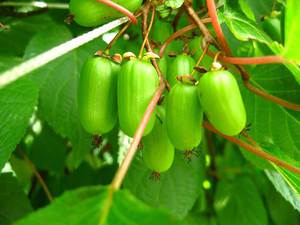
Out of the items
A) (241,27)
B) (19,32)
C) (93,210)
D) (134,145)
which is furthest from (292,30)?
(19,32)

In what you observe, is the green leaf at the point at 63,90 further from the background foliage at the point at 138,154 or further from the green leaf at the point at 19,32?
the green leaf at the point at 19,32

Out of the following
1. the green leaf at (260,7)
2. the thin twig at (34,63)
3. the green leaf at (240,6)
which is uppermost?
the thin twig at (34,63)

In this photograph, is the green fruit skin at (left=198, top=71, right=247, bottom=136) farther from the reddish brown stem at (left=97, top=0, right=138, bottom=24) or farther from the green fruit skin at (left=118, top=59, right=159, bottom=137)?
the reddish brown stem at (left=97, top=0, right=138, bottom=24)

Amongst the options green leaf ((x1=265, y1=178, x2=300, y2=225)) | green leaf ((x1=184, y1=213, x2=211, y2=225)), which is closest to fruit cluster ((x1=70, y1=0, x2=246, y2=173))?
green leaf ((x1=184, y1=213, x2=211, y2=225))

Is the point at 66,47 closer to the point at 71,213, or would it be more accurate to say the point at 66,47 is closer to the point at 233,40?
the point at 71,213

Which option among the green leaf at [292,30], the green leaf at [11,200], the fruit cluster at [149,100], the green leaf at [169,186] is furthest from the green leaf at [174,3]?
the green leaf at [11,200]
